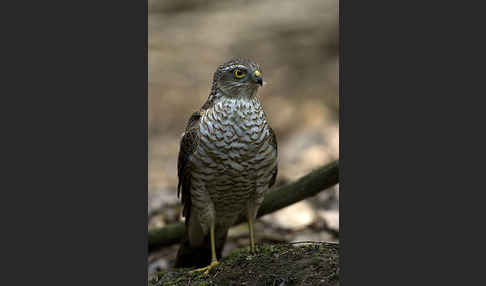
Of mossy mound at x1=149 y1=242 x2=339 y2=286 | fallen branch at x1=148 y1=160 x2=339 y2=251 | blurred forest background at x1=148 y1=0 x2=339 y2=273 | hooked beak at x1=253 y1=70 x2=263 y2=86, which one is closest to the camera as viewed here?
mossy mound at x1=149 y1=242 x2=339 y2=286

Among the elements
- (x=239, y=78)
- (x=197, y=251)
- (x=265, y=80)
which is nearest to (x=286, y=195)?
(x=197, y=251)

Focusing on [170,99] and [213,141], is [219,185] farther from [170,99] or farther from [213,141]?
[170,99]

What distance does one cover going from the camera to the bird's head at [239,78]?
468cm

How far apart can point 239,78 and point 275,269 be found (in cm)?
160

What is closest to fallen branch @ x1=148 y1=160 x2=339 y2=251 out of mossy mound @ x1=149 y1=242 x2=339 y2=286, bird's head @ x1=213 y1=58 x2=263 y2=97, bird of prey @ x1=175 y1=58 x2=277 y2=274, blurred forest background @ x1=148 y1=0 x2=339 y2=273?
blurred forest background @ x1=148 y1=0 x2=339 y2=273

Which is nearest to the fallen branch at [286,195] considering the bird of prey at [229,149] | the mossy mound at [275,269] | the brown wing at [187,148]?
the bird of prey at [229,149]

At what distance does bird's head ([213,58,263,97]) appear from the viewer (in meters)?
4.68

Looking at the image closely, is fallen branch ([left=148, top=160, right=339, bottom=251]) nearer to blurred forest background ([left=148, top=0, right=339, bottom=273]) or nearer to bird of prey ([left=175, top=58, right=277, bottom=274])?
blurred forest background ([left=148, top=0, right=339, bottom=273])

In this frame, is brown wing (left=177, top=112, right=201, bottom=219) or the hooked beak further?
brown wing (left=177, top=112, right=201, bottom=219)

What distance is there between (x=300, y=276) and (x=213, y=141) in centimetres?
131

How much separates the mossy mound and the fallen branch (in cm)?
89

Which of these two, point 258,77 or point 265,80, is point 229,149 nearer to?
point 258,77

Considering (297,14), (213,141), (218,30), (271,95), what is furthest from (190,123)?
(271,95)

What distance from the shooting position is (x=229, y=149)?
4707 mm
